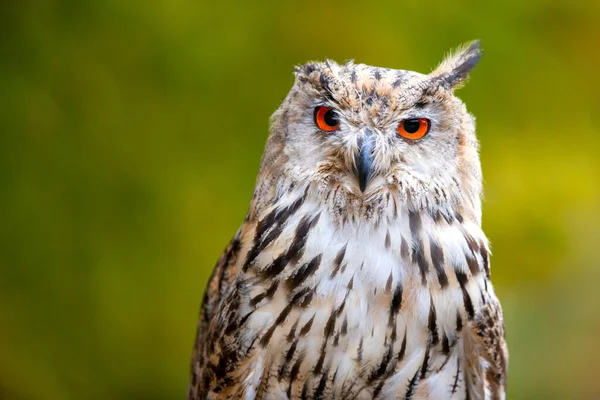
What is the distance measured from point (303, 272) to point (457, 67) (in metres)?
0.54

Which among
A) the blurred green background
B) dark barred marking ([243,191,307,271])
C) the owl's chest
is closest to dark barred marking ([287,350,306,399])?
the owl's chest

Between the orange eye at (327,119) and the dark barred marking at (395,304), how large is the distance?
0.33 metres

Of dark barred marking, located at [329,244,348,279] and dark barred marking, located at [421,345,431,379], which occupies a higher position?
dark barred marking, located at [329,244,348,279]

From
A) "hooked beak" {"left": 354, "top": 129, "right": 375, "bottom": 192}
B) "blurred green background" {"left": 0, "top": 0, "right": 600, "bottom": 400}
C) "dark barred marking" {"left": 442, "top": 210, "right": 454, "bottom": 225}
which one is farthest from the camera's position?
"blurred green background" {"left": 0, "top": 0, "right": 600, "bottom": 400}

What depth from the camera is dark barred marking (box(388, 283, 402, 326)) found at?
4.69 feet

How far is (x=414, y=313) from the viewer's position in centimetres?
144

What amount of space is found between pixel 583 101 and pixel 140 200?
1.74m

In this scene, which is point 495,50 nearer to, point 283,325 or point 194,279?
point 194,279

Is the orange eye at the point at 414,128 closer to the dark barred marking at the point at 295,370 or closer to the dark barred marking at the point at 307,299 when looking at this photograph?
the dark barred marking at the point at 307,299

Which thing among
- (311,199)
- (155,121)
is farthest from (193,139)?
(311,199)

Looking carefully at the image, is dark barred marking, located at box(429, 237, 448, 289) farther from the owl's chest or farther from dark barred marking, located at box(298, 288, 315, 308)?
dark barred marking, located at box(298, 288, 315, 308)

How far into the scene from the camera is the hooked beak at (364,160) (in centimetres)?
136

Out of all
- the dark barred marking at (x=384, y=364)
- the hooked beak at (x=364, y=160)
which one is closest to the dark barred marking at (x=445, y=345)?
the dark barred marking at (x=384, y=364)

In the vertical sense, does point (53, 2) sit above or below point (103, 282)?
above
